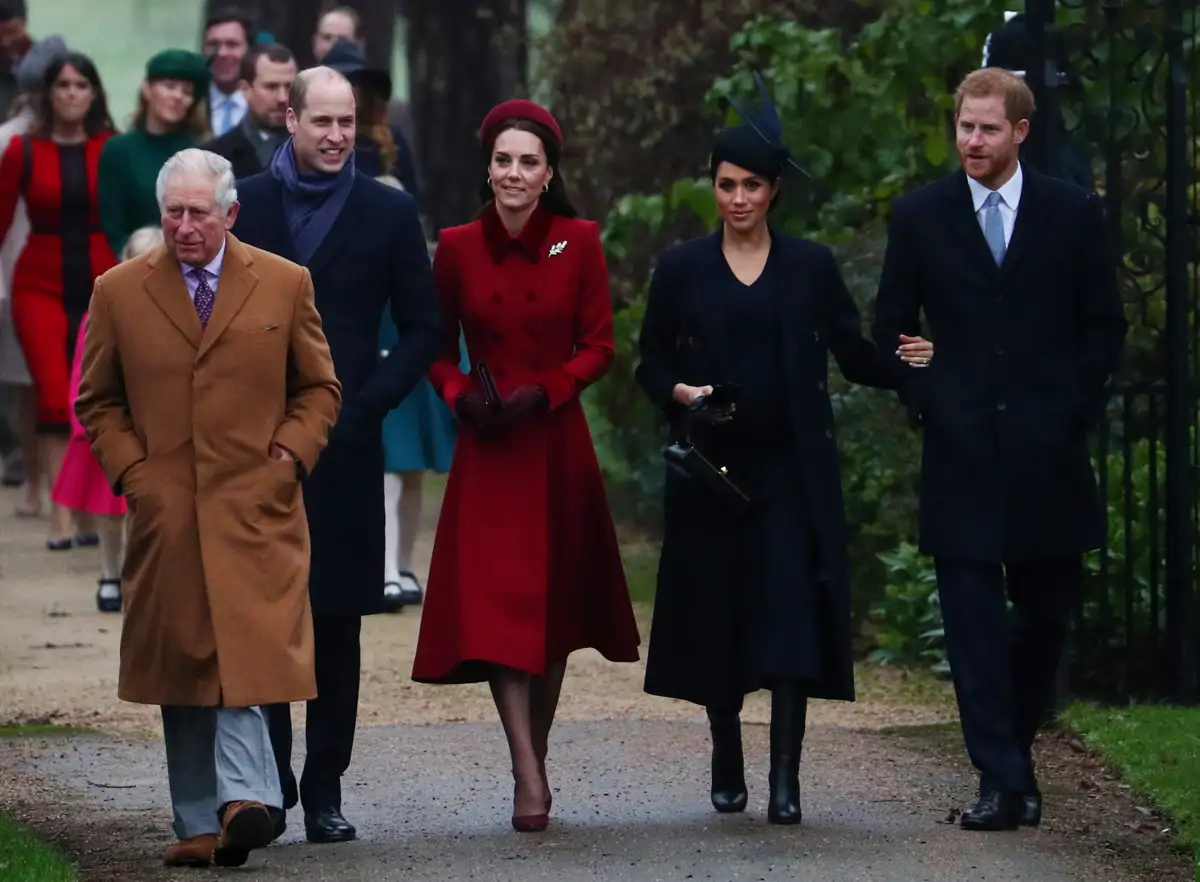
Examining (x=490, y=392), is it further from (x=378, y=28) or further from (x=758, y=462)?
(x=378, y=28)

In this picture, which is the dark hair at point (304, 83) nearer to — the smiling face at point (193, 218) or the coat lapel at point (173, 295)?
the smiling face at point (193, 218)

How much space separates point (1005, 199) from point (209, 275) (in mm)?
2025

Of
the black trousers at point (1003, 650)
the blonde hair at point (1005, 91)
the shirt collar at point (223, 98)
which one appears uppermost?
the shirt collar at point (223, 98)

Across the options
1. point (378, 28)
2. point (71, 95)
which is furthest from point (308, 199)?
point (378, 28)

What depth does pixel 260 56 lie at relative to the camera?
11.6m

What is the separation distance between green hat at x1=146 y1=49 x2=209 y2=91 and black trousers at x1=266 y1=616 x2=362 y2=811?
4774 mm

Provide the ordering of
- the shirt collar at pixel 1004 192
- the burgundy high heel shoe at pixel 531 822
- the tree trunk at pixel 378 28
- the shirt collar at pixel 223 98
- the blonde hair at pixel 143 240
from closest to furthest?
the burgundy high heel shoe at pixel 531 822, the shirt collar at pixel 1004 192, the blonde hair at pixel 143 240, the shirt collar at pixel 223 98, the tree trunk at pixel 378 28

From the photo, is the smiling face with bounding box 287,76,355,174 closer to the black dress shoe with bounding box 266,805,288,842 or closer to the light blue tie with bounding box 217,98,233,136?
the black dress shoe with bounding box 266,805,288,842

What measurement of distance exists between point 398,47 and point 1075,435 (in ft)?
44.3

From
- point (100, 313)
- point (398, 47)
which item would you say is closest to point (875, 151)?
point (100, 313)

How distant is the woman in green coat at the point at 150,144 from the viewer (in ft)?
38.5

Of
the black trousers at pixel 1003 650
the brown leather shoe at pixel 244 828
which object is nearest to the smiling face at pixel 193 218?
the brown leather shoe at pixel 244 828

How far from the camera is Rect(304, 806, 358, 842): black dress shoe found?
7.39m

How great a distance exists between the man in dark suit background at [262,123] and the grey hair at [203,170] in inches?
167
